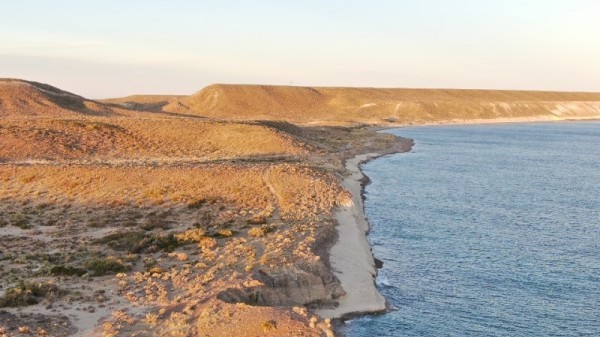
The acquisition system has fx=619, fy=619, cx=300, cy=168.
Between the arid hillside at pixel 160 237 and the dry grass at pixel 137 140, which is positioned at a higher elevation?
the dry grass at pixel 137 140

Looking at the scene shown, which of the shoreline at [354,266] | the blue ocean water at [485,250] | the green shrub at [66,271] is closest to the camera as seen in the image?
the blue ocean water at [485,250]

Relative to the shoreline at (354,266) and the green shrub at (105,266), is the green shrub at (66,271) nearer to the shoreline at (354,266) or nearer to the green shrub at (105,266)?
the green shrub at (105,266)

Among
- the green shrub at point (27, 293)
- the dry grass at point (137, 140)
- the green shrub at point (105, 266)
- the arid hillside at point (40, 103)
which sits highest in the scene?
the arid hillside at point (40, 103)

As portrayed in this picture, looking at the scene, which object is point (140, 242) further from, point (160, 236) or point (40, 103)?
point (40, 103)

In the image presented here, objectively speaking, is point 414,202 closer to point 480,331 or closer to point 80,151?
point 480,331

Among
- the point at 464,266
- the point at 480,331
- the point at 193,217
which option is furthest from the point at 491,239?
the point at 193,217

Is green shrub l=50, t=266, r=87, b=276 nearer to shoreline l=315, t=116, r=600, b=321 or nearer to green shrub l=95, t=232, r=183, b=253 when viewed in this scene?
green shrub l=95, t=232, r=183, b=253

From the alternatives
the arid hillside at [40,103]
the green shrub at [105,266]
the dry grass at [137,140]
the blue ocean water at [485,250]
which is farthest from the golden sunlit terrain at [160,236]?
the arid hillside at [40,103]

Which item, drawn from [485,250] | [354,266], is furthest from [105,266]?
[485,250]
